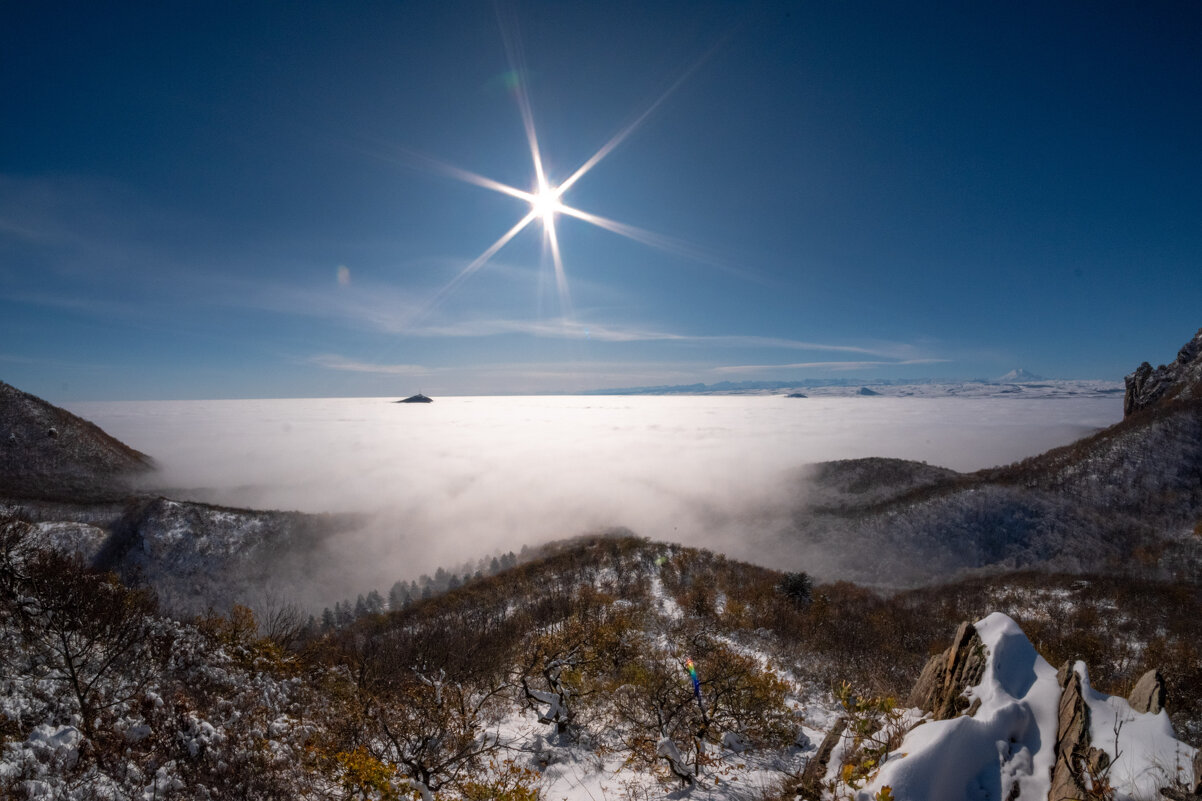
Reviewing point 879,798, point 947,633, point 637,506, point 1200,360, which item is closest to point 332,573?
point 637,506

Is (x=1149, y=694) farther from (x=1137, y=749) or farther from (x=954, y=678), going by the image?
(x=954, y=678)

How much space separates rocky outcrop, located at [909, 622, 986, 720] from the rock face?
108 metres

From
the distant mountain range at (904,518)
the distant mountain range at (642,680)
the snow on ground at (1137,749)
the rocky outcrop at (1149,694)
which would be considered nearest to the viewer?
the snow on ground at (1137,749)

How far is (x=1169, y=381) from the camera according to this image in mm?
83000

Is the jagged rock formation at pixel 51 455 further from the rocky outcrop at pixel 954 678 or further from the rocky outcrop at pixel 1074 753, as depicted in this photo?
the rocky outcrop at pixel 1074 753

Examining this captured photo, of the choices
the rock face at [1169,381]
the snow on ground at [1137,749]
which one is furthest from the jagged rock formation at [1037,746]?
the rock face at [1169,381]

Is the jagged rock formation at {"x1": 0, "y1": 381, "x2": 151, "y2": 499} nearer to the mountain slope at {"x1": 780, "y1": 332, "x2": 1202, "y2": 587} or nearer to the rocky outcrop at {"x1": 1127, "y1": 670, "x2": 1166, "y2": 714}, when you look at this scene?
the rocky outcrop at {"x1": 1127, "y1": 670, "x2": 1166, "y2": 714}

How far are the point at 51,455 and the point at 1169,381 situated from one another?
A: 213 m

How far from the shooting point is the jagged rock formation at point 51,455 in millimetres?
76500

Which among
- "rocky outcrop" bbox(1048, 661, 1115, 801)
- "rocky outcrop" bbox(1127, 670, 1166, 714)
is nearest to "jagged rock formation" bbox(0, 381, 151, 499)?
"rocky outcrop" bbox(1048, 661, 1115, 801)

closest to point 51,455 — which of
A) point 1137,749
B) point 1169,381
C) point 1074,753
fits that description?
point 1074,753

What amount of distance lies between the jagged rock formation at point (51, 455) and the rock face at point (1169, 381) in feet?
633

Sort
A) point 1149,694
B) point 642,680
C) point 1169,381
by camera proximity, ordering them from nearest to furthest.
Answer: point 1149,694
point 642,680
point 1169,381

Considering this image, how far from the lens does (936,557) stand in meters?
65.4
